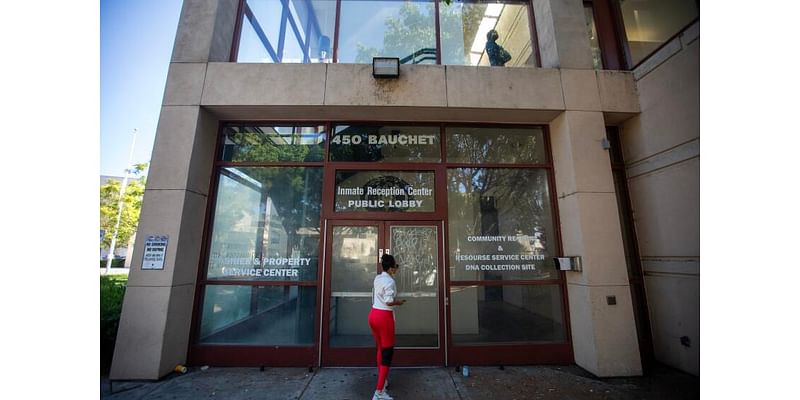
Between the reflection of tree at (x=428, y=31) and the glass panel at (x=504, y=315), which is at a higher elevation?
the reflection of tree at (x=428, y=31)

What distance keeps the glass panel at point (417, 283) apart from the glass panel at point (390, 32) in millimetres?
3811

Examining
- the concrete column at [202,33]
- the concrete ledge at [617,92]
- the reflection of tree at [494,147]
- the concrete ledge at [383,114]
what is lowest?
the reflection of tree at [494,147]

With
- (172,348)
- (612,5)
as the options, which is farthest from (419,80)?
(172,348)

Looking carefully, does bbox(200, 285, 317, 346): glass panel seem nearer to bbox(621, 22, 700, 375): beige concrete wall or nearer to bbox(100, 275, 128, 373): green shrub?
bbox(100, 275, 128, 373): green shrub

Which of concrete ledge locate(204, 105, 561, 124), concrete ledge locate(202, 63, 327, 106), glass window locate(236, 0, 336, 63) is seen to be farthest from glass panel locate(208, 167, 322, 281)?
glass window locate(236, 0, 336, 63)

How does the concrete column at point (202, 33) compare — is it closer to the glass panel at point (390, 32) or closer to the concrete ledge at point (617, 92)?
the glass panel at point (390, 32)

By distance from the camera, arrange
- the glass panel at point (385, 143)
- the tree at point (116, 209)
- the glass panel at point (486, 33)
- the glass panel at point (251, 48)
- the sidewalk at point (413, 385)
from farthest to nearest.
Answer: the tree at point (116, 209)
the glass panel at point (486, 33)
the glass panel at point (251, 48)
the glass panel at point (385, 143)
the sidewalk at point (413, 385)

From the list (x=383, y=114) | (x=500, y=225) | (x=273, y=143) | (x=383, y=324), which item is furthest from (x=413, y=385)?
(x=273, y=143)

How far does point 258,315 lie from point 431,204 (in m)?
3.77

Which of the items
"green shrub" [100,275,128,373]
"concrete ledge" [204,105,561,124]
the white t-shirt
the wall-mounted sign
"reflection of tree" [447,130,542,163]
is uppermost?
"concrete ledge" [204,105,561,124]

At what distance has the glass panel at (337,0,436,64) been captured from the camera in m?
6.77

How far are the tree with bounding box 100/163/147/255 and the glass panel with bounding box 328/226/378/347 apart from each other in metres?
27.4

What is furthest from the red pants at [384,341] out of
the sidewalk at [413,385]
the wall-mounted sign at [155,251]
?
the wall-mounted sign at [155,251]

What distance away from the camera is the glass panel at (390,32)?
22.2ft
